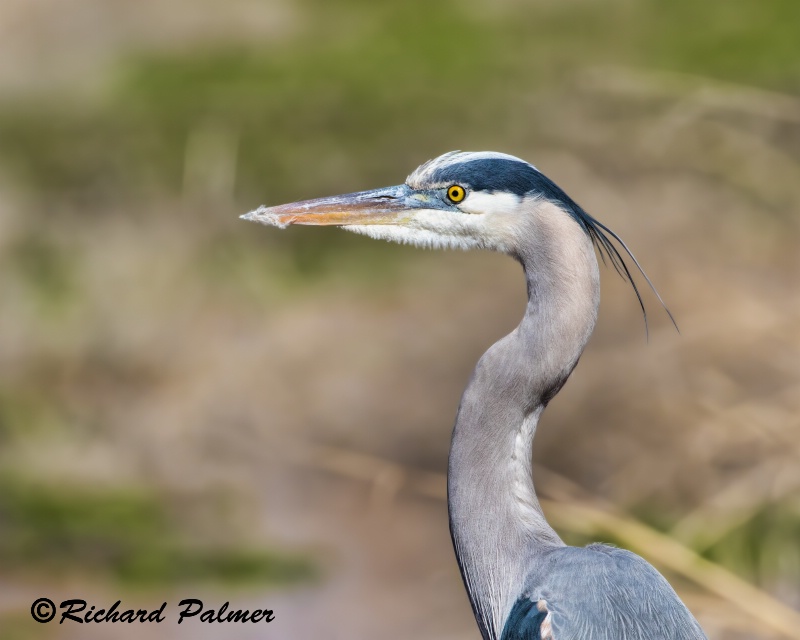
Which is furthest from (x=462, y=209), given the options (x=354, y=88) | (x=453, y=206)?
(x=354, y=88)

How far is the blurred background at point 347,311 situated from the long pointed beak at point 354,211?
3.93 feet

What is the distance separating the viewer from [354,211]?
2215 millimetres

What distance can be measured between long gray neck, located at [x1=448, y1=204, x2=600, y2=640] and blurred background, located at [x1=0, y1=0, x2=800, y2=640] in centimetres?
95

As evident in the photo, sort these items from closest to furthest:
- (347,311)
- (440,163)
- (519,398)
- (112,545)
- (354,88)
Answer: (519,398) → (440,163) → (112,545) → (347,311) → (354,88)

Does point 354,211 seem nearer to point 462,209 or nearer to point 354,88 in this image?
point 462,209

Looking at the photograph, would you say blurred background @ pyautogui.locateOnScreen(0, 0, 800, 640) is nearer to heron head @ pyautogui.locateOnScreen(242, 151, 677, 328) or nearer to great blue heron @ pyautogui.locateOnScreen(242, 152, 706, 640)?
great blue heron @ pyautogui.locateOnScreen(242, 152, 706, 640)

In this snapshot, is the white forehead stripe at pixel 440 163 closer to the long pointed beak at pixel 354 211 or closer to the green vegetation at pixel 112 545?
the long pointed beak at pixel 354 211

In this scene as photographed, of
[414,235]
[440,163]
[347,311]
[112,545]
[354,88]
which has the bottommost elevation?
[112,545]

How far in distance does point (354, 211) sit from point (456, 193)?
20cm

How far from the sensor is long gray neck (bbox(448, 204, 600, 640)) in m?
2.04

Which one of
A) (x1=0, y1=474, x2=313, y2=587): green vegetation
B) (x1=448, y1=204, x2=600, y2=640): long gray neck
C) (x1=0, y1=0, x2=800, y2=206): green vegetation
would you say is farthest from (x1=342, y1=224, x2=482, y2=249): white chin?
(x1=0, y1=0, x2=800, y2=206): green vegetation

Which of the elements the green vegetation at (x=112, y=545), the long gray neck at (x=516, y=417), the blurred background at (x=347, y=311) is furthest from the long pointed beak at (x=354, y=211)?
the green vegetation at (x=112, y=545)

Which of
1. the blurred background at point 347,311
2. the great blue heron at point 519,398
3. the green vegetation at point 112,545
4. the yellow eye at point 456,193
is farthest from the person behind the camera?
the green vegetation at point 112,545

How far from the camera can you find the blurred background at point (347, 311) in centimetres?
453
